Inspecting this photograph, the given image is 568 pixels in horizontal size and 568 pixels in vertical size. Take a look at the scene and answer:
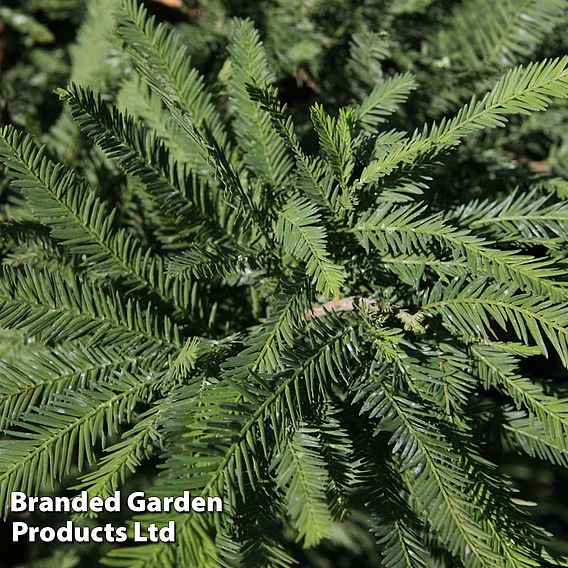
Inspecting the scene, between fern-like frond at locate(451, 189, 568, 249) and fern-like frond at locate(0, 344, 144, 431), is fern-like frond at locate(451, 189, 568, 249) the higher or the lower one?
the higher one

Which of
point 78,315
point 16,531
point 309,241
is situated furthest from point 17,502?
point 309,241

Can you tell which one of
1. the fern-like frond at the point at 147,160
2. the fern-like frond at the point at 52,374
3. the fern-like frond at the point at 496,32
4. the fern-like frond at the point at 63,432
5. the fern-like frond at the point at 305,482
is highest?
the fern-like frond at the point at 496,32

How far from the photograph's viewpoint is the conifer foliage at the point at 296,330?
569 millimetres

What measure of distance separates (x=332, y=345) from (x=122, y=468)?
0.25 metres

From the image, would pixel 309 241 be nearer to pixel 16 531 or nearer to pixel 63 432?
pixel 63 432

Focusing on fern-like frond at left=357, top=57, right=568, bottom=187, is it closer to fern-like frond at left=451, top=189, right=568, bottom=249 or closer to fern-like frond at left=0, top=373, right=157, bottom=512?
fern-like frond at left=451, top=189, right=568, bottom=249

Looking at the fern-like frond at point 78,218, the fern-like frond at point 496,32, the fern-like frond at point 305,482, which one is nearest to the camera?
the fern-like frond at point 305,482

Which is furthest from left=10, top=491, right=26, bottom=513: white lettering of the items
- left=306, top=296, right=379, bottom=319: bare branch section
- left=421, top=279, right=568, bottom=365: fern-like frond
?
Answer: left=421, top=279, right=568, bottom=365: fern-like frond

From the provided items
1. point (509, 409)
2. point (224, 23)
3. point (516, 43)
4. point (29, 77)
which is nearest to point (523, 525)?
point (509, 409)

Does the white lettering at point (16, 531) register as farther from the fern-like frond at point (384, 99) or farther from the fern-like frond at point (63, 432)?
the fern-like frond at point (384, 99)

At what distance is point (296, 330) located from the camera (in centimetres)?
64

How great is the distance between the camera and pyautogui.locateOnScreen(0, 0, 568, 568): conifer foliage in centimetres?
57

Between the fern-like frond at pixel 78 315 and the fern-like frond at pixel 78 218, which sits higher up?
the fern-like frond at pixel 78 218

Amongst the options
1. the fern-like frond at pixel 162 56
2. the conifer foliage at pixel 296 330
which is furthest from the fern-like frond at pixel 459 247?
the fern-like frond at pixel 162 56
